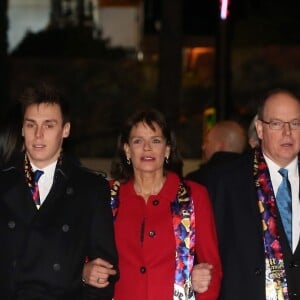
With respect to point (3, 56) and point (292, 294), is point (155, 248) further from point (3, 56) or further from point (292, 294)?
point (3, 56)

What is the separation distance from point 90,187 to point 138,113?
654 mm

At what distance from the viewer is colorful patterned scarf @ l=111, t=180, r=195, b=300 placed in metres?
4.42

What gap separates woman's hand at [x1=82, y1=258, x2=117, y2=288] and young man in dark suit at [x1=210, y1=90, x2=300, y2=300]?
2.32ft

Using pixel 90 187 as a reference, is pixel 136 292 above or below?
below

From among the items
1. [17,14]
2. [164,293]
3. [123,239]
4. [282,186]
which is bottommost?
[164,293]

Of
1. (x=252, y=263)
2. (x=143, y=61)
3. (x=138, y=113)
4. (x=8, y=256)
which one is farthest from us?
(x=143, y=61)

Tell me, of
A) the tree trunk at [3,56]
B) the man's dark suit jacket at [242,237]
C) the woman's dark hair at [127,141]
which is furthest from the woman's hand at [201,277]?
the tree trunk at [3,56]

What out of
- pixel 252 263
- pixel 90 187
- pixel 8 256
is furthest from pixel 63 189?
pixel 252 263

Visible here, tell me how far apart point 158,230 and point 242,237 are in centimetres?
44

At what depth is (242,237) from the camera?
14.7 ft

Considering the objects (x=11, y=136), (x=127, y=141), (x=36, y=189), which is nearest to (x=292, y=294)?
(x=127, y=141)

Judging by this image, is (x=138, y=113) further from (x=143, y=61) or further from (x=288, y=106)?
(x=143, y=61)

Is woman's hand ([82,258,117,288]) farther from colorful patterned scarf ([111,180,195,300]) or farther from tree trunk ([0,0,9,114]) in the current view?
tree trunk ([0,0,9,114])

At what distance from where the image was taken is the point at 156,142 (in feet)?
15.3
